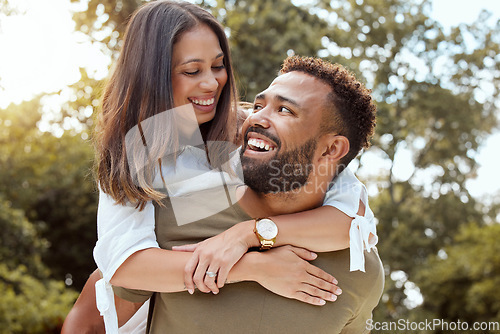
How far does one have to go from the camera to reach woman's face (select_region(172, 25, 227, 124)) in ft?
7.45

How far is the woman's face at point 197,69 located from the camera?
2270 millimetres

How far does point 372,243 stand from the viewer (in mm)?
2080

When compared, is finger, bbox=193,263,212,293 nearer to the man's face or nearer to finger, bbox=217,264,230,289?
finger, bbox=217,264,230,289

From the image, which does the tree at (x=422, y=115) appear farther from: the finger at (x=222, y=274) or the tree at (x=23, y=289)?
the finger at (x=222, y=274)

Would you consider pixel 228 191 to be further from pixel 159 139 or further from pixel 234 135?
pixel 234 135

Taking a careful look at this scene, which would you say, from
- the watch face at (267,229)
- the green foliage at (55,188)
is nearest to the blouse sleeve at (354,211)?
the watch face at (267,229)

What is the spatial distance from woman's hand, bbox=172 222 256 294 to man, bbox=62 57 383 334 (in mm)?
154

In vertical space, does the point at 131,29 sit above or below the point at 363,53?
above

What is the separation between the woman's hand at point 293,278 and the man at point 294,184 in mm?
61

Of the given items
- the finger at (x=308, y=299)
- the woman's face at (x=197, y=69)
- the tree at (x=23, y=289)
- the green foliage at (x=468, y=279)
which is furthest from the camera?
the green foliage at (x=468, y=279)

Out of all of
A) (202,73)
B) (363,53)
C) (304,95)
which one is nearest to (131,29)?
(202,73)

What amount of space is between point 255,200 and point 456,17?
14650mm

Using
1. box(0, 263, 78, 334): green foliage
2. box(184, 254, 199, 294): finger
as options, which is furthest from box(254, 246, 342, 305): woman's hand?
box(0, 263, 78, 334): green foliage

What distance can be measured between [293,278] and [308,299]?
10 cm
